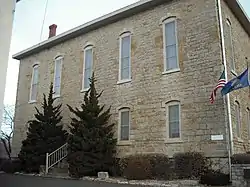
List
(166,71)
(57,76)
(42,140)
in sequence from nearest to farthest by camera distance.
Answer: (166,71), (42,140), (57,76)

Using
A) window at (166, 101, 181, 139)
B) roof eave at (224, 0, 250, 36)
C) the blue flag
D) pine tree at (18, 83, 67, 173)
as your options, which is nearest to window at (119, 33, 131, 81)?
window at (166, 101, 181, 139)

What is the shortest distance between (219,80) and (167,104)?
8.34 ft

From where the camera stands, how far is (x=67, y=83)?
17.1m

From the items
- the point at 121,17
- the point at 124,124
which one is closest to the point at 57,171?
the point at 124,124

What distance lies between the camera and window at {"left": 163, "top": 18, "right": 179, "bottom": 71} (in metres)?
12.9

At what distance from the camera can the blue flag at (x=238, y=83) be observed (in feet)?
30.2

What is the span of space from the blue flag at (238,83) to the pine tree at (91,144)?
5.43 metres

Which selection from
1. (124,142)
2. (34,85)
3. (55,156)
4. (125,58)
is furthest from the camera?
(34,85)

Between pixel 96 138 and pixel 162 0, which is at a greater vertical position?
pixel 162 0

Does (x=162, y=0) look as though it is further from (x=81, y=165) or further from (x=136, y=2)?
(x=81, y=165)

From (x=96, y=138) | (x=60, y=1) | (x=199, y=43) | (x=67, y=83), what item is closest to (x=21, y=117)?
(x=67, y=83)

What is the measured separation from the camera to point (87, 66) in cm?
1648

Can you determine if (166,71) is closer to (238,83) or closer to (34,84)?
(238,83)

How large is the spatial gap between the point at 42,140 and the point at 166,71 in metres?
7.18
